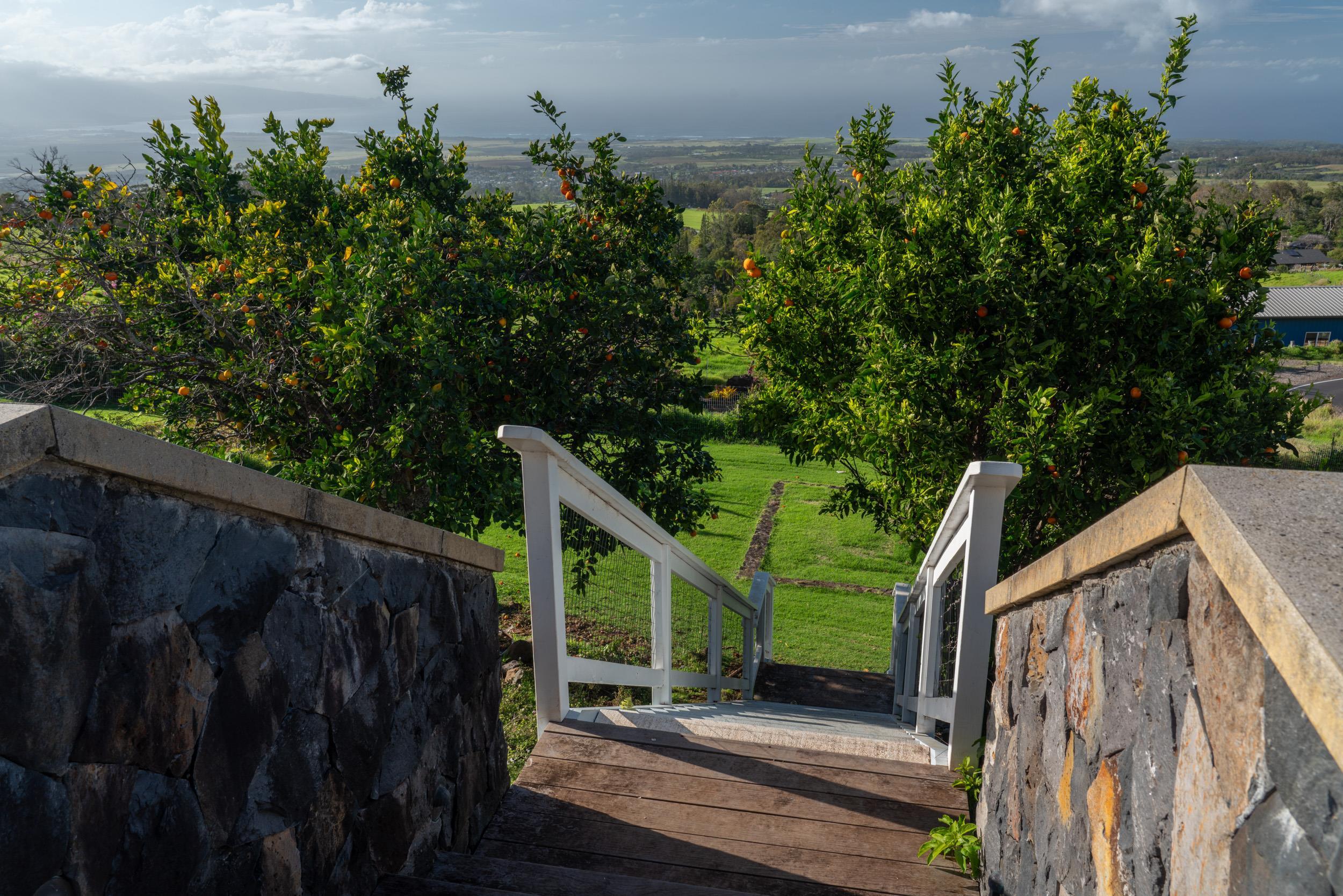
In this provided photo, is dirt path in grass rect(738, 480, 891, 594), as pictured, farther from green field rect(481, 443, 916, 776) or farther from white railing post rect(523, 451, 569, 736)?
white railing post rect(523, 451, 569, 736)

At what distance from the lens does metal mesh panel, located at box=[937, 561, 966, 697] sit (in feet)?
13.6

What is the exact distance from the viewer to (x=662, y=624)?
4684 mm

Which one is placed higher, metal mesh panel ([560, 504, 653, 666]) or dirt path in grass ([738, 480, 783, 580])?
metal mesh panel ([560, 504, 653, 666])

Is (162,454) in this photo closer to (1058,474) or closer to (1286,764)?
(1286,764)

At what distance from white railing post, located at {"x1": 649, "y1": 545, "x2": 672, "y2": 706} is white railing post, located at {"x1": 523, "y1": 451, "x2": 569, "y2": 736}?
1.07 meters

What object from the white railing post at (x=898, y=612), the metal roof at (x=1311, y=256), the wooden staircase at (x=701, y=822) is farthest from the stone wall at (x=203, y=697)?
the metal roof at (x=1311, y=256)

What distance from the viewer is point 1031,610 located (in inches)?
90.5

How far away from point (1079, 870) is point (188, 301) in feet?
16.8

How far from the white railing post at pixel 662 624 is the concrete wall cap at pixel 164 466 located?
2.35 m

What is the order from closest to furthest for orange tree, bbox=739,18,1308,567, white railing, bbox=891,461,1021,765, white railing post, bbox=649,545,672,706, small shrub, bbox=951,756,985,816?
1. white railing, bbox=891,461,1021,765
2. small shrub, bbox=951,756,985,816
3. white railing post, bbox=649,545,672,706
4. orange tree, bbox=739,18,1308,567

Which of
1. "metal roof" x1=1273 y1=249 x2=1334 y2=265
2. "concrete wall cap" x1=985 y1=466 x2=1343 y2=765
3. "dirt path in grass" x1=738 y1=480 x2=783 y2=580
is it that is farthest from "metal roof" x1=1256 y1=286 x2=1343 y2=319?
"concrete wall cap" x1=985 y1=466 x2=1343 y2=765

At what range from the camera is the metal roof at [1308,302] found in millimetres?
48344

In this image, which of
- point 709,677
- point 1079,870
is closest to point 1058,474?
point 709,677

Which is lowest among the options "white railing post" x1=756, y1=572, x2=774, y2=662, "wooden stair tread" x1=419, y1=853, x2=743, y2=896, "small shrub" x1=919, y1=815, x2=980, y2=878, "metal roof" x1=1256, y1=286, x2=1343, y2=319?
"metal roof" x1=1256, y1=286, x2=1343, y2=319
